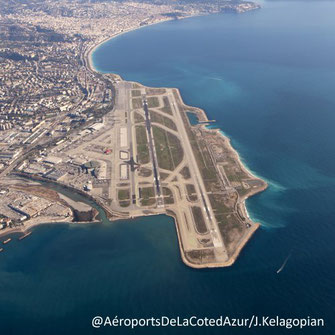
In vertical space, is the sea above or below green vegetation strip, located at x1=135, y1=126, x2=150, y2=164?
below

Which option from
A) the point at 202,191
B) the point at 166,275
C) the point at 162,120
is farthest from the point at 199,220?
the point at 162,120

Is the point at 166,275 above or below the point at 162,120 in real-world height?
below

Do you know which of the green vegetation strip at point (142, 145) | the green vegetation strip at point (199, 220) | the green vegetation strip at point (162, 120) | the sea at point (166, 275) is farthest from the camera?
the green vegetation strip at point (162, 120)

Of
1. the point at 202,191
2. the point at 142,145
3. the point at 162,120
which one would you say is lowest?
the point at 202,191

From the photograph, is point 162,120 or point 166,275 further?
point 162,120

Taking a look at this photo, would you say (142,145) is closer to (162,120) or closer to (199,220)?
(162,120)

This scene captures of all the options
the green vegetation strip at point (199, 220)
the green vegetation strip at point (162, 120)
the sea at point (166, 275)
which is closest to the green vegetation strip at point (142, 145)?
the green vegetation strip at point (162, 120)

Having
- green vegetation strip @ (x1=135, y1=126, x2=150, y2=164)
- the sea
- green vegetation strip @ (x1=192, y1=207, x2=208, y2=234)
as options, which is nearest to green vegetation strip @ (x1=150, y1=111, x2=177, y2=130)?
green vegetation strip @ (x1=135, y1=126, x2=150, y2=164)

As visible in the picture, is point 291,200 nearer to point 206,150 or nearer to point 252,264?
point 252,264

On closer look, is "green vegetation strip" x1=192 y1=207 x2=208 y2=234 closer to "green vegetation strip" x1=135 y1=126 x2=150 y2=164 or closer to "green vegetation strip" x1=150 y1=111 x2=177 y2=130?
"green vegetation strip" x1=135 y1=126 x2=150 y2=164

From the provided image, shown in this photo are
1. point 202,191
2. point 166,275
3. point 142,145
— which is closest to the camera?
point 166,275

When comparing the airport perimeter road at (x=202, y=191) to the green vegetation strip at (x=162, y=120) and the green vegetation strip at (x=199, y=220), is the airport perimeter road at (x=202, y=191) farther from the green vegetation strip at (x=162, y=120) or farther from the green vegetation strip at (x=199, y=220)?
the green vegetation strip at (x=162, y=120)
